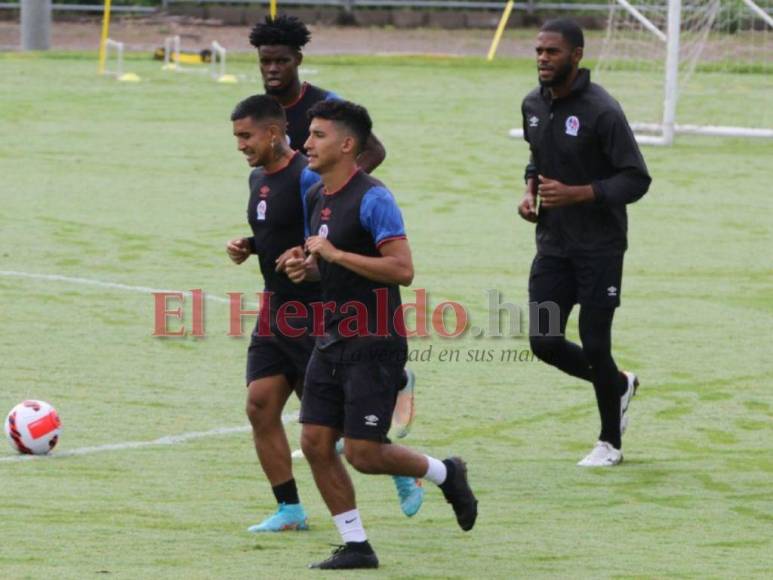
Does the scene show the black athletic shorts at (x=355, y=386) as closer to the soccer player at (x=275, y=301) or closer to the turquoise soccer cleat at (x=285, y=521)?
the soccer player at (x=275, y=301)

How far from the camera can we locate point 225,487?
364 inches

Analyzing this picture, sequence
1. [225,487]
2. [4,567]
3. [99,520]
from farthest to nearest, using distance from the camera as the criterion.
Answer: [225,487]
[99,520]
[4,567]

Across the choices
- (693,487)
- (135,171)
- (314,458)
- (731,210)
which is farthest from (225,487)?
(135,171)

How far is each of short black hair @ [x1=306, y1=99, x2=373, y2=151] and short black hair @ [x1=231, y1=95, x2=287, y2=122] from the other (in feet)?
1.89

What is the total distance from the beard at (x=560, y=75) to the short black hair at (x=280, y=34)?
1349mm

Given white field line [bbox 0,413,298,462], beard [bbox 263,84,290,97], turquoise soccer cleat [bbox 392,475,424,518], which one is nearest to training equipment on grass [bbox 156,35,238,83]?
white field line [bbox 0,413,298,462]

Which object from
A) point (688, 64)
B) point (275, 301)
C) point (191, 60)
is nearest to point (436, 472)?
point (275, 301)

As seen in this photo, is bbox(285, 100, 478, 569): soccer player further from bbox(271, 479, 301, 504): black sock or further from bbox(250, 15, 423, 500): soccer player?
bbox(250, 15, 423, 500): soccer player

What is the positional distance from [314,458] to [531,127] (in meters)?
3.02

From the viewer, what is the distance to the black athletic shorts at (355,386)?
25.3 feet

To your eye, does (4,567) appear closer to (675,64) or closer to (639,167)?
(639,167)

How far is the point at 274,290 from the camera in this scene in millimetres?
8656

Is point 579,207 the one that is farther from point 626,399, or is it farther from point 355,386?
point 355,386

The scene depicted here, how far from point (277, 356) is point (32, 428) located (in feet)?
6.10
